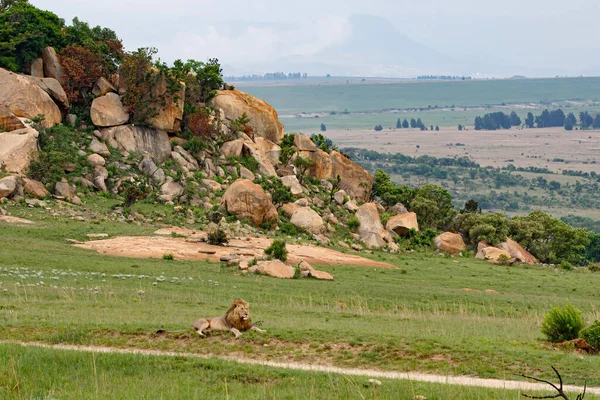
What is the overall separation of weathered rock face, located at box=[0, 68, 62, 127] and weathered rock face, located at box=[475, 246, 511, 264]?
29093 millimetres

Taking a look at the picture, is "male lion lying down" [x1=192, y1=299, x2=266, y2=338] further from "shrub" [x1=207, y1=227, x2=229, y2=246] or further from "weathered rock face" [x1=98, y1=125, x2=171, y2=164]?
"weathered rock face" [x1=98, y1=125, x2=171, y2=164]

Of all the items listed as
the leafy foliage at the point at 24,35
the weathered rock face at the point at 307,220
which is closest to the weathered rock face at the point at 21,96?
the leafy foliage at the point at 24,35

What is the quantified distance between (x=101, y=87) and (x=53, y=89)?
3.36 meters

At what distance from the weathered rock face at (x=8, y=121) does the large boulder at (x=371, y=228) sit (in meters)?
22.4

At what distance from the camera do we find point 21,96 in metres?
49.3

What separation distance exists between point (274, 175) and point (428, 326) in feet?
113

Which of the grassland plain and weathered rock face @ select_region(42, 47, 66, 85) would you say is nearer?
the grassland plain

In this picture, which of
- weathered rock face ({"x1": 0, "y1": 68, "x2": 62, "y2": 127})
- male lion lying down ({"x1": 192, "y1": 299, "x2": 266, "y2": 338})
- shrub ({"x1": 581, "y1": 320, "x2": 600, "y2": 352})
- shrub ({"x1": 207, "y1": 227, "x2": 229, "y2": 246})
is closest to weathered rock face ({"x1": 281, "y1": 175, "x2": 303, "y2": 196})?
shrub ({"x1": 207, "y1": 227, "x2": 229, "y2": 246})

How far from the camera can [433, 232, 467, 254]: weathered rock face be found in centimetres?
5338

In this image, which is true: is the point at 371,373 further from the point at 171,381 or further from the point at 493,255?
the point at 493,255

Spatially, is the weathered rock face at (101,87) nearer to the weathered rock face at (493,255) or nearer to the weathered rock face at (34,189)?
the weathered rock face at (34,189)

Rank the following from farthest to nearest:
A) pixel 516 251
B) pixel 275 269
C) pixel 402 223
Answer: pixel 402 223 → pixel 516 251 → pixel 275 269

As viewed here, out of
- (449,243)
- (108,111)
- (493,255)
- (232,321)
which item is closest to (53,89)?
(108,111)

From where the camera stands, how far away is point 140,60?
5469cm
